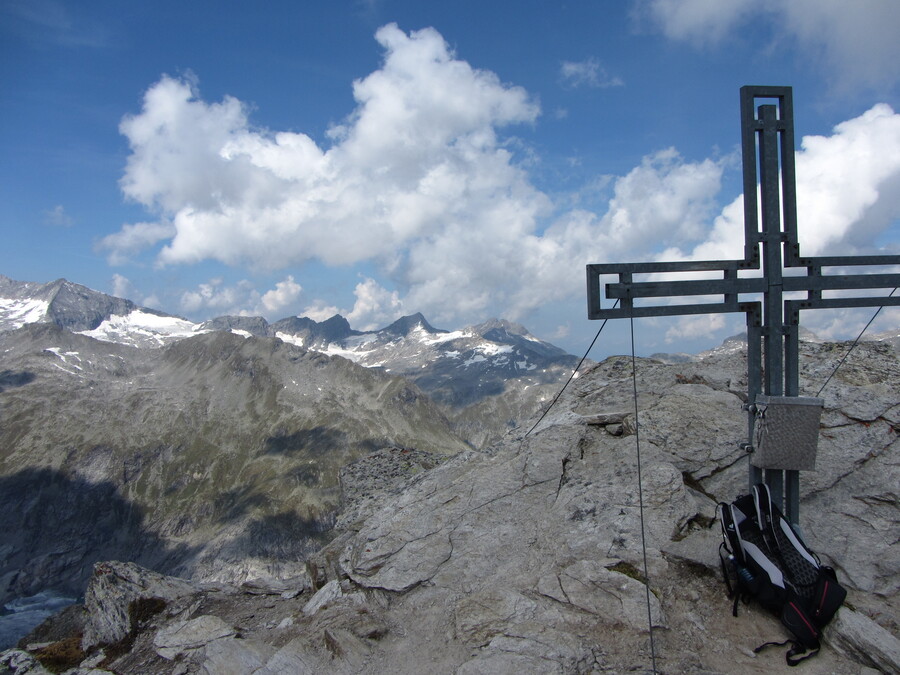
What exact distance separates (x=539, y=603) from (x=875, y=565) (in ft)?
21.9

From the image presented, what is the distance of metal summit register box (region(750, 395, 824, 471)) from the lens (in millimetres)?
9898

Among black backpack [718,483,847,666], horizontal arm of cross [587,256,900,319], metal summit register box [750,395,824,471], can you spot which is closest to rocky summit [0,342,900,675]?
black backpack [718,483,847,666]

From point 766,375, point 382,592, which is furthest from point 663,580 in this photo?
point 382,592

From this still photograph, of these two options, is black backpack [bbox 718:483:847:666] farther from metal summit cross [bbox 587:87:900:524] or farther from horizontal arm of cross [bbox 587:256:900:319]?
horizontal arm of cross [bbox 587:256:900:319]

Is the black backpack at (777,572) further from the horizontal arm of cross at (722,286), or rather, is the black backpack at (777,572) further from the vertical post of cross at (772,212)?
the horizontal arm of cross at (722,286)

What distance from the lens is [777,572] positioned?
29.9ft

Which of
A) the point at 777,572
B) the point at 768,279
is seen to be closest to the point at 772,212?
the point at 768,279

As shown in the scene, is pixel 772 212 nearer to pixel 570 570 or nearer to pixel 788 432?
pixel 788 432

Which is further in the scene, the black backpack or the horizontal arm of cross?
the horizontal arm of cross

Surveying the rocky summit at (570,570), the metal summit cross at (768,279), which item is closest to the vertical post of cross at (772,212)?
the metal summit cross at (768,279)

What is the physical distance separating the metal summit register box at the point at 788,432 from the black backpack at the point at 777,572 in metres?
0.73

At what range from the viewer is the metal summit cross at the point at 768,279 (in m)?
9.96

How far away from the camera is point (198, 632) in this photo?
469 inches

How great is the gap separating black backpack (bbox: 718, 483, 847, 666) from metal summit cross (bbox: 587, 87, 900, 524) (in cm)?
96
